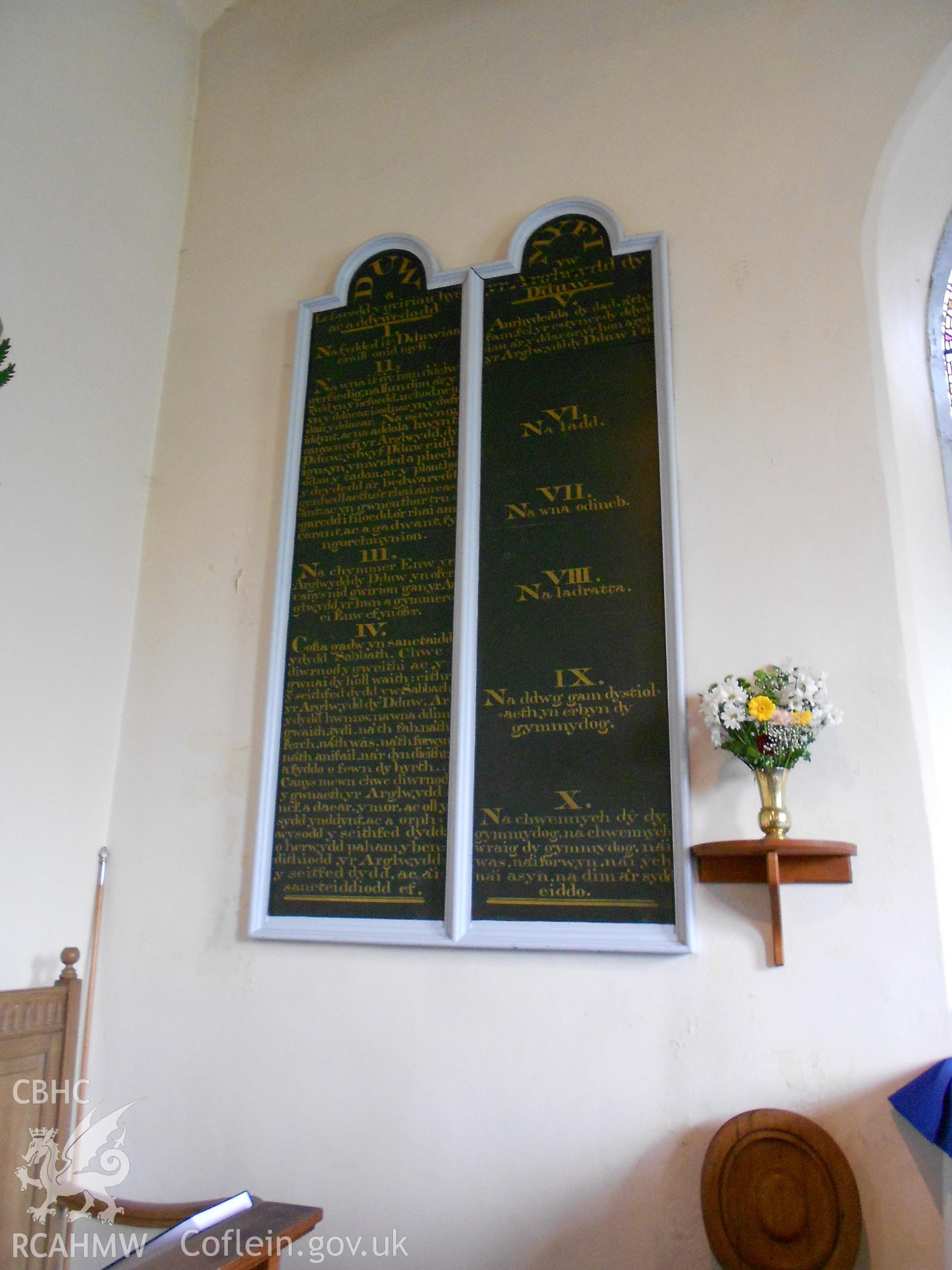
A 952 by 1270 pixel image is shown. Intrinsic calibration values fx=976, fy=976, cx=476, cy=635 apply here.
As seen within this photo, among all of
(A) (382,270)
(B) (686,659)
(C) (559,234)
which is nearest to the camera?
(B) (686,659)

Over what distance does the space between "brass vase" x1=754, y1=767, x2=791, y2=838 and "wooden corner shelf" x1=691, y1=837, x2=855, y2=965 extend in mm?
44

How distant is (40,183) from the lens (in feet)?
10.5

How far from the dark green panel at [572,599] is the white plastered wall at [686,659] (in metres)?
0.14

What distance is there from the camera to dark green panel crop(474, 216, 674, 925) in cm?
273

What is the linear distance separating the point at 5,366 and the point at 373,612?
1350 mm

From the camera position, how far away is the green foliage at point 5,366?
9.36ft

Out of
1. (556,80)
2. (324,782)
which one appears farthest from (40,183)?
(324,782)

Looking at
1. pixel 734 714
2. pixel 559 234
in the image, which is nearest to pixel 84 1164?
pixel 734 714

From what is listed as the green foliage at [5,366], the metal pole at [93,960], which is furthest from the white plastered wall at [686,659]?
the green foliage at [5,366]

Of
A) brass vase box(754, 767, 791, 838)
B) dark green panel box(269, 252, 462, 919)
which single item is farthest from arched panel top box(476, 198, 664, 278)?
brass vase box(754, 767, 791, 838)

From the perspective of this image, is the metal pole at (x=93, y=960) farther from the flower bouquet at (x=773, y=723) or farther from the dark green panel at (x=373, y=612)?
the flower bouquet at (x=773, y=723)

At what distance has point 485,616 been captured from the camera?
10.0 ft

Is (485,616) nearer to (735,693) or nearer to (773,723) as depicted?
(735,693)

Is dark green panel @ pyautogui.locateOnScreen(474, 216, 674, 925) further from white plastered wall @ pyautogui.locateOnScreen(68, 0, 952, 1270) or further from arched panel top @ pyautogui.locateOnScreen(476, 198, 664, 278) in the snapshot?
white plastered wall @ pyautogui.locateOnScreen(68, 0, 952, 1270)
